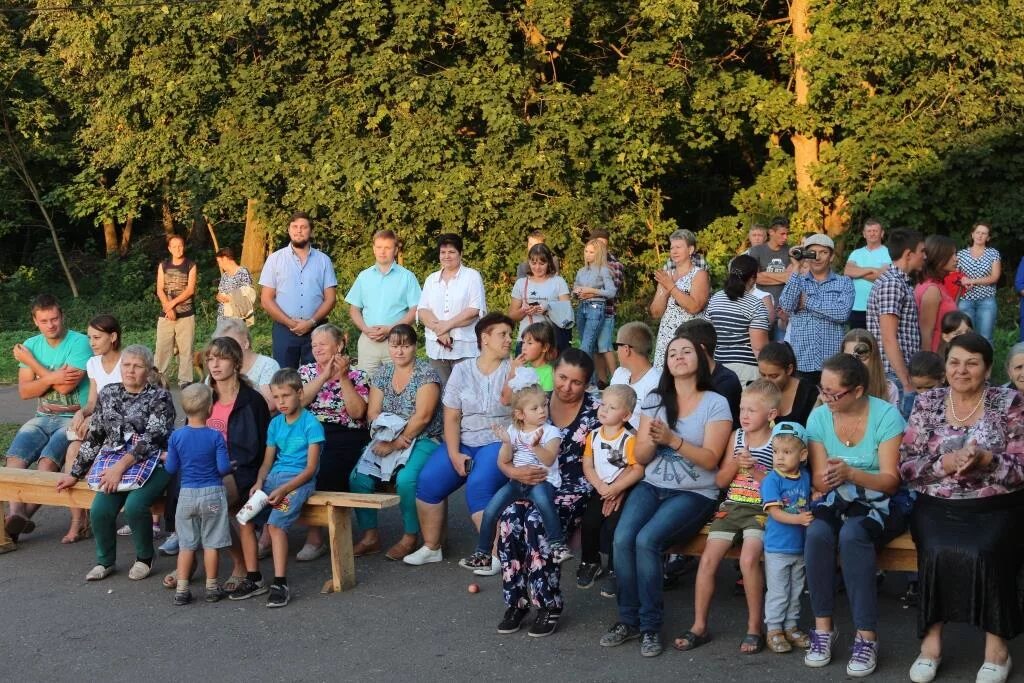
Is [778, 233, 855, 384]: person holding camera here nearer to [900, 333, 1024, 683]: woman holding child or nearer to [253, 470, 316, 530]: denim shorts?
[900, 333, 1024, 683]: woman holding child

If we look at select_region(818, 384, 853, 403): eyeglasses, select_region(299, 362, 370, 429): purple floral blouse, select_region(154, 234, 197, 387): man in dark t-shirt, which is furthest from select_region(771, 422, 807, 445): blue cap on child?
select_region(154, 234, 197, 387): man in dark t-shirt

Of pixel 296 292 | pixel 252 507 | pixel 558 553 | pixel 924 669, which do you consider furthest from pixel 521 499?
pixel 296 292

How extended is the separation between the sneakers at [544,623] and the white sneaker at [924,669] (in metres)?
1.70

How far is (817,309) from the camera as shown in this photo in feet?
29.8

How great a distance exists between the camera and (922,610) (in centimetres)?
553

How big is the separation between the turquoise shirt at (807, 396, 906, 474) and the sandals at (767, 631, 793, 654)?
86cm

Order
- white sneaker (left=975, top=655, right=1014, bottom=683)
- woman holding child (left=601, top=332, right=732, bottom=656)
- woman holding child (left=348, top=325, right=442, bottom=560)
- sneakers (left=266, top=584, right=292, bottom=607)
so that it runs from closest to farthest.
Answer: white sneaker (left=975, top=655, right=1014, bottom=683) → woman holding child (left=601, top=332, right=732, bottom=656) → sneakers (left=266, top=584, right=292, bottom=607) → woman holding child (left=348, top=325, right=442, bottom=560)

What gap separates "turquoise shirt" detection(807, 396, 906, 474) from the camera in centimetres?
590

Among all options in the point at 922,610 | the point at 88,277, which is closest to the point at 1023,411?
the point at 922,610

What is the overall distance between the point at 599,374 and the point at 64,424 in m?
6.31

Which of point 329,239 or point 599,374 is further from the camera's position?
point 329,239

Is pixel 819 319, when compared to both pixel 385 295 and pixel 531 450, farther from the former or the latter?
pixel 385 295

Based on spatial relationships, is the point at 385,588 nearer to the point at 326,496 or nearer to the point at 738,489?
the point at 326,496

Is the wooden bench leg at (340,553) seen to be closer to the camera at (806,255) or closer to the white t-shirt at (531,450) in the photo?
the white t-shirt at (531,450)
